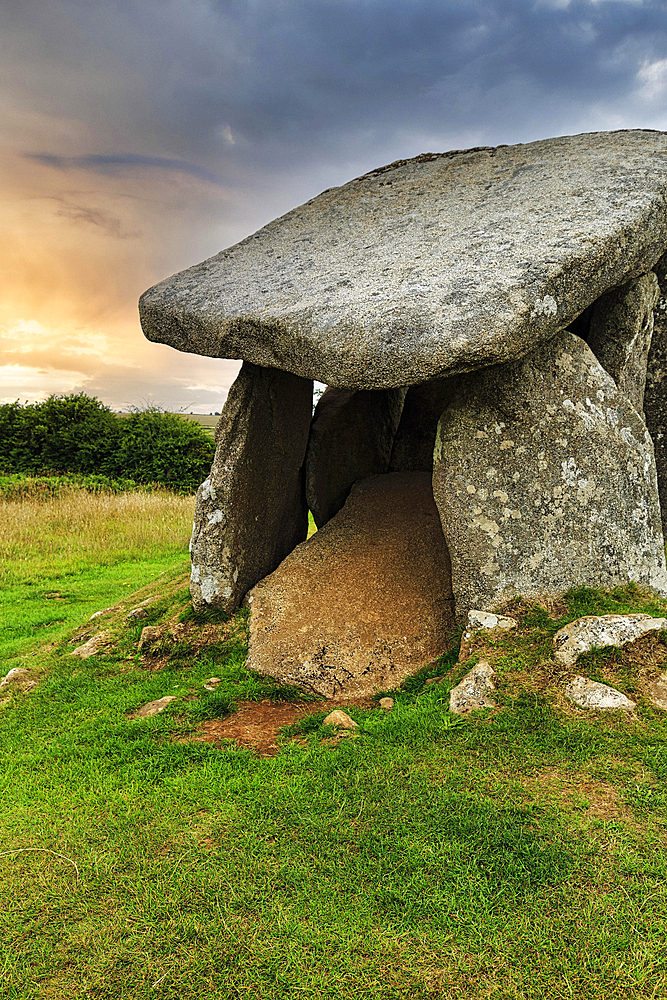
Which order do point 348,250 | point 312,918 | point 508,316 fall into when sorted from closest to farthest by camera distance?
point 312,918, point 508,316, point 348,250

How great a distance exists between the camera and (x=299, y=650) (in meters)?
5.84

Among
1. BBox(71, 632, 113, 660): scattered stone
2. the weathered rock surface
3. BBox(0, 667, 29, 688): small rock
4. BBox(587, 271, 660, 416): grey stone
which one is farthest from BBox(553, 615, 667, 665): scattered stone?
BBox(0, 667, 29, 688): small rock

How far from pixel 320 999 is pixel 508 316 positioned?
4.01m

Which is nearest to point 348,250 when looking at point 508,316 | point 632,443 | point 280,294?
point 280,294

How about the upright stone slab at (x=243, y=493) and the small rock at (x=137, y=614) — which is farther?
the small rock at (x=137, y=614)

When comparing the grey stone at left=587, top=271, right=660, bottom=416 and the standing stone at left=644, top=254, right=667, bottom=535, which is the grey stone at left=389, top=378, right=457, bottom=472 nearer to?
the standing stone at left=644, top=254, right=667, bottom=535

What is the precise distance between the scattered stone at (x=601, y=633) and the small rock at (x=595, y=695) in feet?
0.70

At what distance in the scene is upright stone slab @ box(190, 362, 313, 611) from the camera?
6789 millimetres

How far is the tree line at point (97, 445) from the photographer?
75.4 feet

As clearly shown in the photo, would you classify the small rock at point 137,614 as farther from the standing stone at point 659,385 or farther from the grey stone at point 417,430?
the standing stone at point 659,385

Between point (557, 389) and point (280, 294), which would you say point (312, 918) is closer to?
point (557, 389)

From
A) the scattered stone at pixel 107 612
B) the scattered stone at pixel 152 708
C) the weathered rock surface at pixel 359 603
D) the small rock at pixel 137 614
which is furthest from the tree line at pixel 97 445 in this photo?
the scattered stone at pixel 152 708

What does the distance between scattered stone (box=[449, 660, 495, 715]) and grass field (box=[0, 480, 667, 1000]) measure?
0.33ft

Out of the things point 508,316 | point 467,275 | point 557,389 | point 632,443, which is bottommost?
point 632,443
